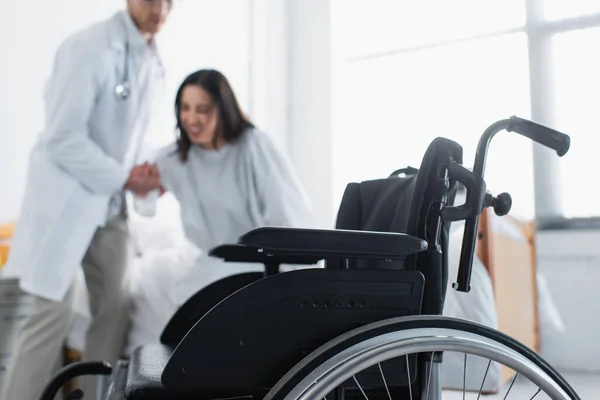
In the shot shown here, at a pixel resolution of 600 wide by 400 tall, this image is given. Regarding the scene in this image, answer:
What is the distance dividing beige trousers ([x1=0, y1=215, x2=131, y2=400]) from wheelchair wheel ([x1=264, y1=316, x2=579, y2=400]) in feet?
3.88

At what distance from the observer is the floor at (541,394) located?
208cm

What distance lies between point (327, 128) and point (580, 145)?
1.33 m

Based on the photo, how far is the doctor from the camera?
5.77ft

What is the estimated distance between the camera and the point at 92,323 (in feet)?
6.12

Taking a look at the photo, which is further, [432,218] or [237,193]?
[237,193]

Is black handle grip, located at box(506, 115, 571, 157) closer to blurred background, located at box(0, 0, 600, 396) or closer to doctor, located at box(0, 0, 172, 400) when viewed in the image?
doctor, located at box(0, 0, 172, 400)

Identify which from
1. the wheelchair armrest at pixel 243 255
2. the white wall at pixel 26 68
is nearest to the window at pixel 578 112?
the white wall at pixel 26 68

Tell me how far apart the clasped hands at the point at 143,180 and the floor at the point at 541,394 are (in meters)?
1.23

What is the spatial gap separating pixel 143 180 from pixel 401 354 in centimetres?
143

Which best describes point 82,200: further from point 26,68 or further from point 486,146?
point 486,146

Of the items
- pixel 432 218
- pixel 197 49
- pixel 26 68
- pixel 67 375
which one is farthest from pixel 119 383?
pixel 197 49

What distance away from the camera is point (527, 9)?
3135mm

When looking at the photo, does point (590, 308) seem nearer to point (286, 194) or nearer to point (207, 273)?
point (286, 194)

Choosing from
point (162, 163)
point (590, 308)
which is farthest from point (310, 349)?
point (590, 308)
